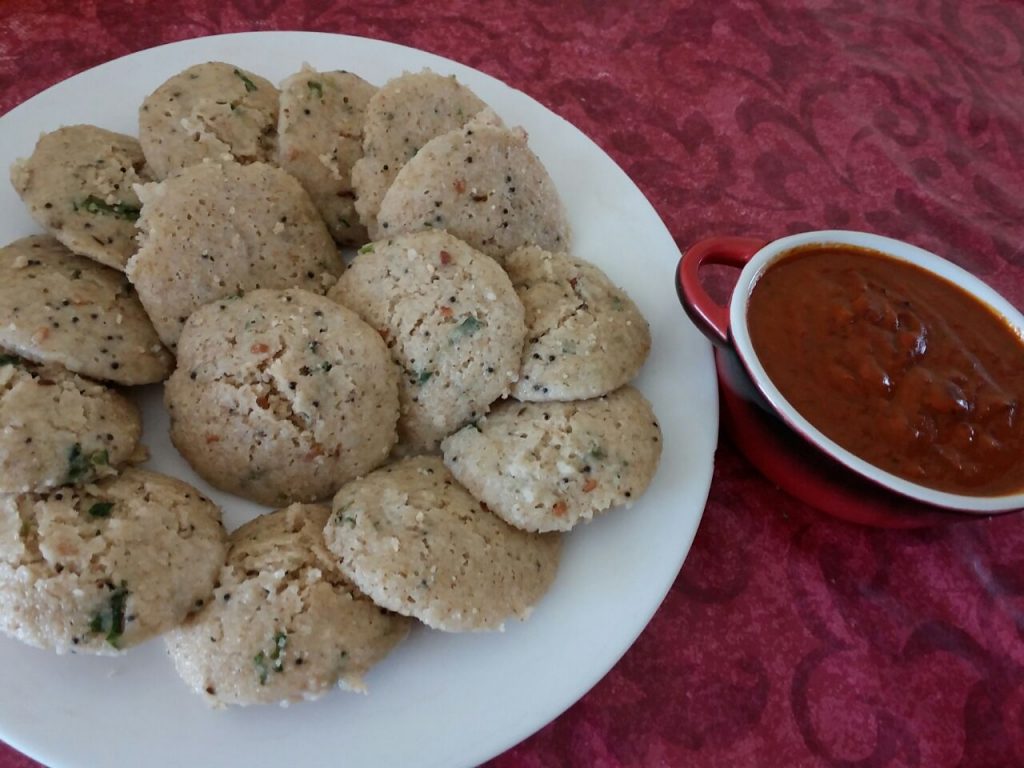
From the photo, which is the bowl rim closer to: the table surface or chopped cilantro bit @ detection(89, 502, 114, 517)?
the table surface

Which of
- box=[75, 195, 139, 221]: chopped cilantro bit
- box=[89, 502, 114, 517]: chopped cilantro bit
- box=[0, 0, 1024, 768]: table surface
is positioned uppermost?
box=[75, 195, 139, 221]: chopped cilantro bit

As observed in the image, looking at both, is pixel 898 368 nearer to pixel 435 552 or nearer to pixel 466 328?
pixel 466 328

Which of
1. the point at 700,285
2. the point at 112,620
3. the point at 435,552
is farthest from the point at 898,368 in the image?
the point at 112,620

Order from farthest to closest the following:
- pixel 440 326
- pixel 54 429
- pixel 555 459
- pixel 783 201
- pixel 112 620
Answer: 1. pixel 783 201
2. pixel 440 326
3. pixel 555 459
4. pixel 54 429
5. pixel 112 620

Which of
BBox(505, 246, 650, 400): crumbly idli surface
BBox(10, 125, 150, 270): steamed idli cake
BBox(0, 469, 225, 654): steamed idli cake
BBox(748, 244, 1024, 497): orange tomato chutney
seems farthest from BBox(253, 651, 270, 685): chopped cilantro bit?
BBox(748, 244, 1024, 497): orange tomato chutney

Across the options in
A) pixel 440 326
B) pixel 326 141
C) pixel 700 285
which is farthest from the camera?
pixel 326 141

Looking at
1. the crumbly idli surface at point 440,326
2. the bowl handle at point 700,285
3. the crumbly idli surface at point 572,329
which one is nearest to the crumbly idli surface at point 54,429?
the crumbly idli surface at point 440,326
